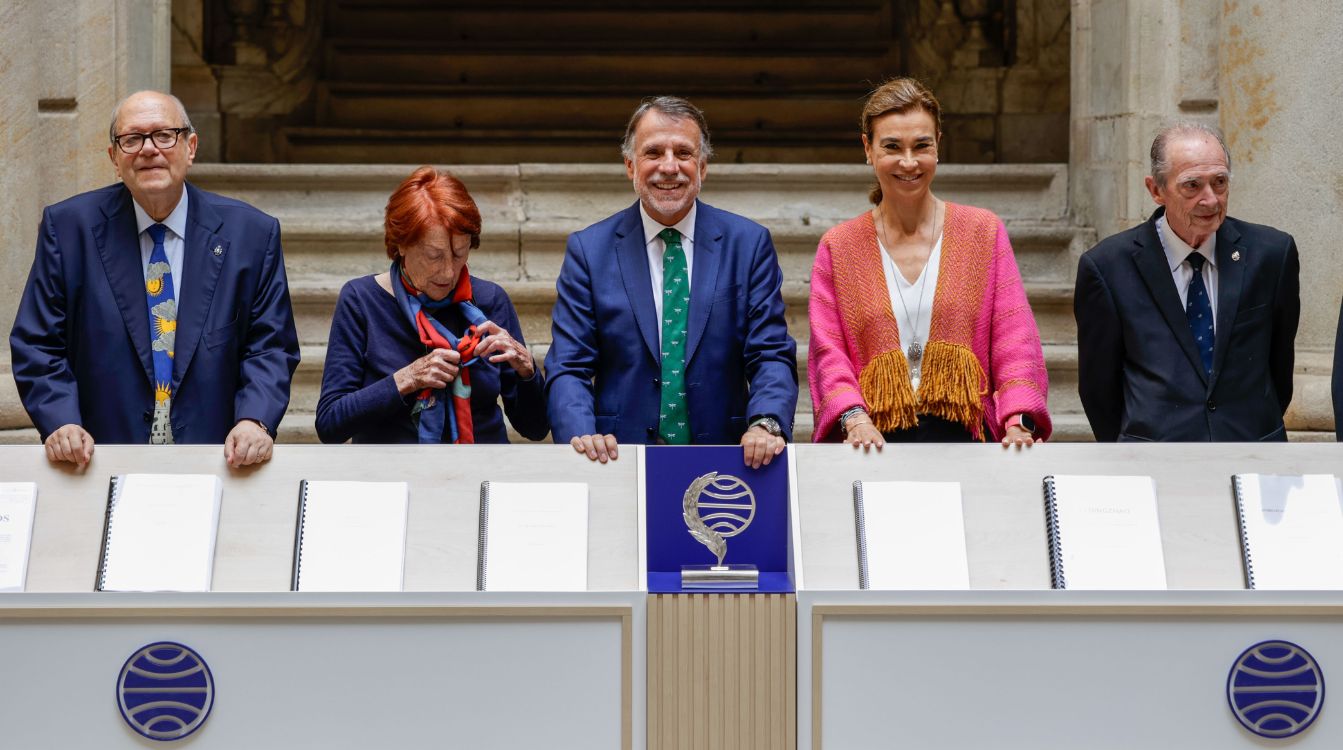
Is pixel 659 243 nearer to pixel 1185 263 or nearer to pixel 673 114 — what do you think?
pixel 673 114

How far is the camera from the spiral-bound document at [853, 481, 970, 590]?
10.2 ft

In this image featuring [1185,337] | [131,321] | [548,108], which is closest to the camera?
[131,321]

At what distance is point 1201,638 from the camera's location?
2.95 m

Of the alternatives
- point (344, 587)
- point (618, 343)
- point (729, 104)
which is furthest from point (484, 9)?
point (344, 587)

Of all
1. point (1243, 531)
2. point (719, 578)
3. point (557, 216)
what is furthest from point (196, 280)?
point (557, 216)

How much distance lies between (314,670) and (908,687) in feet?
3.76

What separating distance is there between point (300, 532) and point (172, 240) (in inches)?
36.5

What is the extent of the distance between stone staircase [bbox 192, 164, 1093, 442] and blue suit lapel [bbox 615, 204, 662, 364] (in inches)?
84.9

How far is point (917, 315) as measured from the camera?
3.55m

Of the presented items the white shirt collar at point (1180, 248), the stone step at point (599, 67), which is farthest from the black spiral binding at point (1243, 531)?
the stone step at point (599, 67)

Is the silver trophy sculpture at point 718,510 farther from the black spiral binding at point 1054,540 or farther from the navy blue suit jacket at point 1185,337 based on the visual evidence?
the navy blue suit jacket at point 1185,337

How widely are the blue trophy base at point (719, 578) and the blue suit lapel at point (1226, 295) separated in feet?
4.46

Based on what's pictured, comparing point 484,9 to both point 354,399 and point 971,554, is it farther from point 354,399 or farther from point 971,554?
point 971,554

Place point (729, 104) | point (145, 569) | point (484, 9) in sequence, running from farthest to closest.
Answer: point (484, 9), point (729, 104), point (145, 569)
